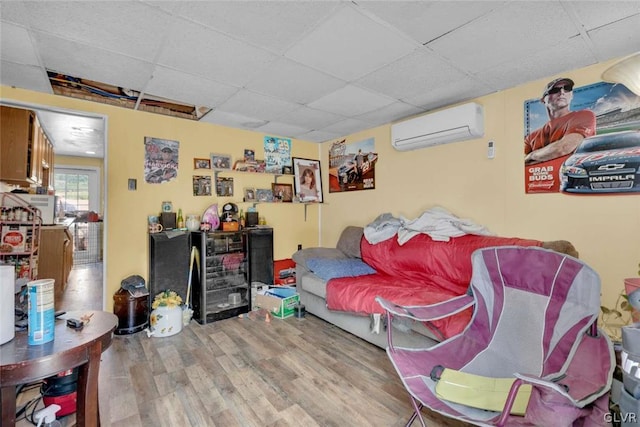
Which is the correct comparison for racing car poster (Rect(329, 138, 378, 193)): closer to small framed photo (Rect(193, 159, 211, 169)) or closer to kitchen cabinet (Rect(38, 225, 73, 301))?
small framed photo (Rect(193, 159, 211, 169))

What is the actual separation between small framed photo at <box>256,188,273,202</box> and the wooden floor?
69.7 inches

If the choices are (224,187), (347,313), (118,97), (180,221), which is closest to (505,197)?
(347,313)

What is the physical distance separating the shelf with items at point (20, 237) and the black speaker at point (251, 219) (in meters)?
2.30

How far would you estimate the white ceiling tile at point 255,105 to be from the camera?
290 centimetres

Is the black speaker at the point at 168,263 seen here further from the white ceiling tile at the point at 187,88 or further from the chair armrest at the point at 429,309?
the chair armrest at the point at 429,309

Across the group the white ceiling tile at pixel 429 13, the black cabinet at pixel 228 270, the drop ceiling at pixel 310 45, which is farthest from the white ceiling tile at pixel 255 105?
the white ceiling tile at pixel 429 13

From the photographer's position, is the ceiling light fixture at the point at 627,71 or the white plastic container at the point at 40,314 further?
the ceiling light fixture at the point at 627,71

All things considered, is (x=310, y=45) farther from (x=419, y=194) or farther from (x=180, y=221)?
(x=180, y=221)

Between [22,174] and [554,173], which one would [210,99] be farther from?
[554,173]

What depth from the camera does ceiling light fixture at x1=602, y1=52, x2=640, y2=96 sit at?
159 centimetres

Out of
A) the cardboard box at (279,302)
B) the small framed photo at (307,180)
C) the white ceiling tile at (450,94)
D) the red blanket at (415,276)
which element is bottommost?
the cardboard box at (279,302)

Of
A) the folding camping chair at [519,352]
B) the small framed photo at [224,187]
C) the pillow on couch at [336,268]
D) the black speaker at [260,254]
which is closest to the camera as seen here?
the folding camping chair at [519,352]

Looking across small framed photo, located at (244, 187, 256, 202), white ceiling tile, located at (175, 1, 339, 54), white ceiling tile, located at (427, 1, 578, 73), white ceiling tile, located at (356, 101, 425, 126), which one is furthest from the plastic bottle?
white ceiling tile, located at (427, 1, 578, 73)

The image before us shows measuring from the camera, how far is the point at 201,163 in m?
3.65
